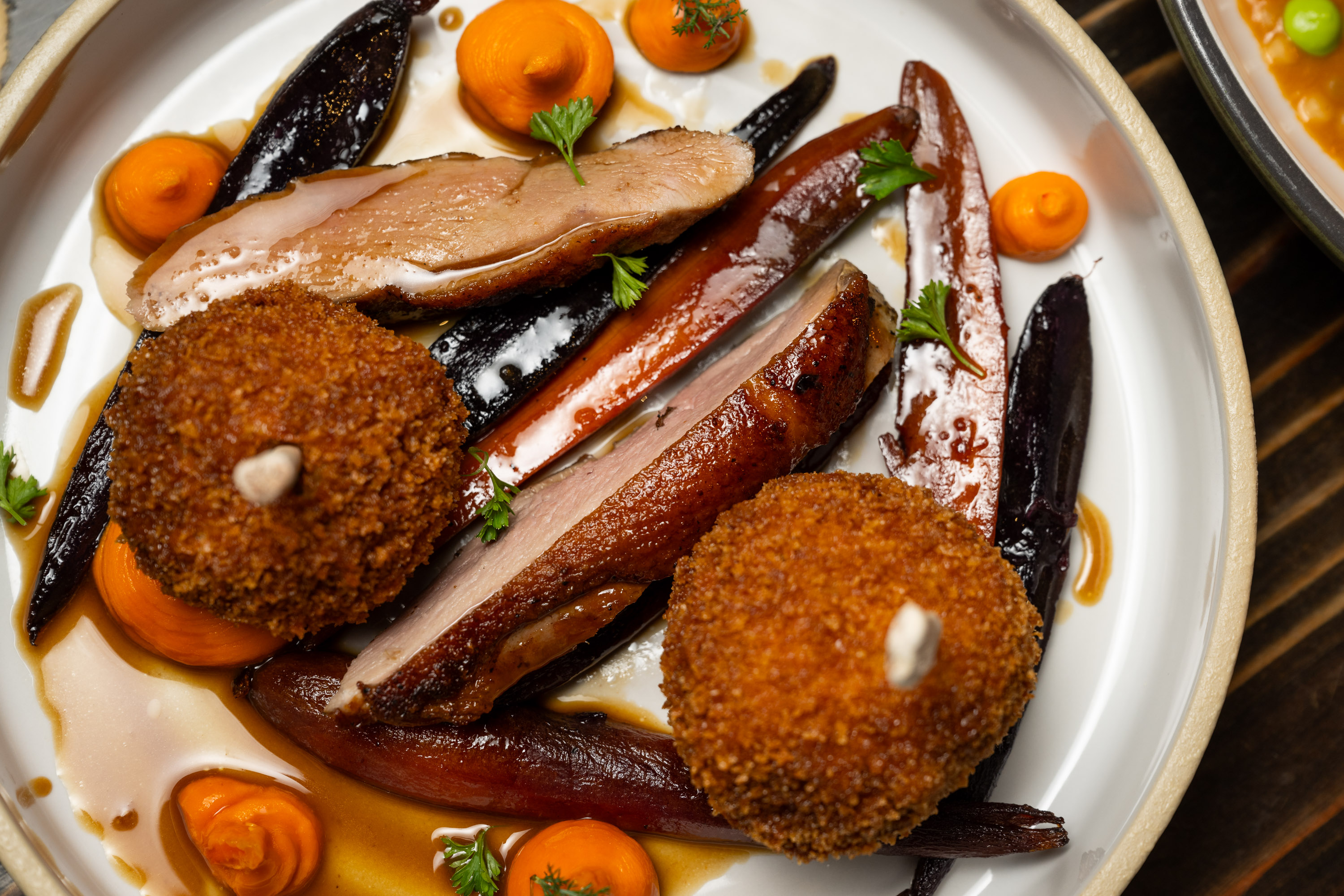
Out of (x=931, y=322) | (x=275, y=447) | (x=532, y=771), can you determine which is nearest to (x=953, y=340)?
(x=931, y=322)

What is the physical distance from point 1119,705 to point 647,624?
1311mm

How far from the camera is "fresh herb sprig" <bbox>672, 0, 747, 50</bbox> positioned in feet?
7.23

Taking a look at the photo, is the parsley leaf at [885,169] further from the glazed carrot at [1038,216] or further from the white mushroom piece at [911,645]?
the white mushroom piece at [911,645]

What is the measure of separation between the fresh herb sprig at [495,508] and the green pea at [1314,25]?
247cm

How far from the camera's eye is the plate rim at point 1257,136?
2230 millimetres

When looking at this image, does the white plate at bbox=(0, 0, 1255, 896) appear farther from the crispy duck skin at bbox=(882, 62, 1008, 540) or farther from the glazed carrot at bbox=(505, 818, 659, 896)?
the glazed carrot at bbox=(505, 818, 659, 896)

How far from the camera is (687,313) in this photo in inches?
87.8

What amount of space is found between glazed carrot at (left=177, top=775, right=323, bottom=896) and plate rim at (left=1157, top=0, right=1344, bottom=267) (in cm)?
297

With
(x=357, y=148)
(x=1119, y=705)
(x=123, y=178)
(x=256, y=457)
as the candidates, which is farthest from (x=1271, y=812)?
(x=123, y=178)

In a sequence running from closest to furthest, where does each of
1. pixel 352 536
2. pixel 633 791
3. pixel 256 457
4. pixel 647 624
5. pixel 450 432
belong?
pixel 256 457
pixel 352 536
pixel 450 432
pixel 633 791
pixel 647 624

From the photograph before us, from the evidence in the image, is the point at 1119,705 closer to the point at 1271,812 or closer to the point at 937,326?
the point at 1271,812

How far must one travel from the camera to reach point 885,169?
2.24 meters

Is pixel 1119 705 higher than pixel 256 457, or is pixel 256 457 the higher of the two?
pixel 256 457

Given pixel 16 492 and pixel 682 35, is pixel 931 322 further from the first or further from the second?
pixel 16 492
